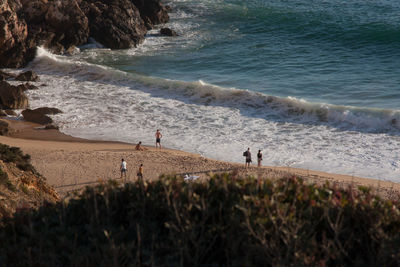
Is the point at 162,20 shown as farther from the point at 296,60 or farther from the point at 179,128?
the point at 179,128

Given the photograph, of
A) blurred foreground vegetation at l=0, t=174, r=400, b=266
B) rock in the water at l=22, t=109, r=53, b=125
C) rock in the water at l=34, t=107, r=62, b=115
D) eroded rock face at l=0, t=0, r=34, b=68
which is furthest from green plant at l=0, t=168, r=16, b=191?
eroded rock face at l=0, t=0, r=34, b=68

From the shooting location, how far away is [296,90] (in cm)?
2452

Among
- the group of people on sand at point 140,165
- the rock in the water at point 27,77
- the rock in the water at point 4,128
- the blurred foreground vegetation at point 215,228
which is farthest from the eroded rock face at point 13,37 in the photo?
the blurred foreground vegetation at point 215,228

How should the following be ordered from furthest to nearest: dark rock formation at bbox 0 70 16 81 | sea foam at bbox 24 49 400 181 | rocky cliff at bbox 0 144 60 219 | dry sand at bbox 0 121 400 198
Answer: dark rock formation at bbox 0 70 16 81, sea foam at bbox 24 49 400 181, dry sand at bbox 0 121 400 198, rocky cliff at bbox 0 144 60 219

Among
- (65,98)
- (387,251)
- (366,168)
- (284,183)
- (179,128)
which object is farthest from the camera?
(65,98)

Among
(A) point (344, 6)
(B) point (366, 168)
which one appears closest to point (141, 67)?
(B) point (366, 168)

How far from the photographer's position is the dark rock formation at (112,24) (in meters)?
34.9

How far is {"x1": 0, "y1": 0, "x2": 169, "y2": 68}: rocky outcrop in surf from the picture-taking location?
29453 mm

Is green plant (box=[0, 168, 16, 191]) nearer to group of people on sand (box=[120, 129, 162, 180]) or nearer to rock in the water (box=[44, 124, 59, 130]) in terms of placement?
group of people on sand (box=[120, 129, 162, 180])

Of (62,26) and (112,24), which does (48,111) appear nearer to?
(62,26)

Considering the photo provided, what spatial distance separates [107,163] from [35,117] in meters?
5.85

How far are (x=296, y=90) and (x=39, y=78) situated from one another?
1338 cm

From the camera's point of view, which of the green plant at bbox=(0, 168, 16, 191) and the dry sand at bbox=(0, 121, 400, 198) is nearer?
the green plant at bbox=(0, 168, 16, 191)

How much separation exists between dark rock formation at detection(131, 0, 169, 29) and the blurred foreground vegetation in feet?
118
